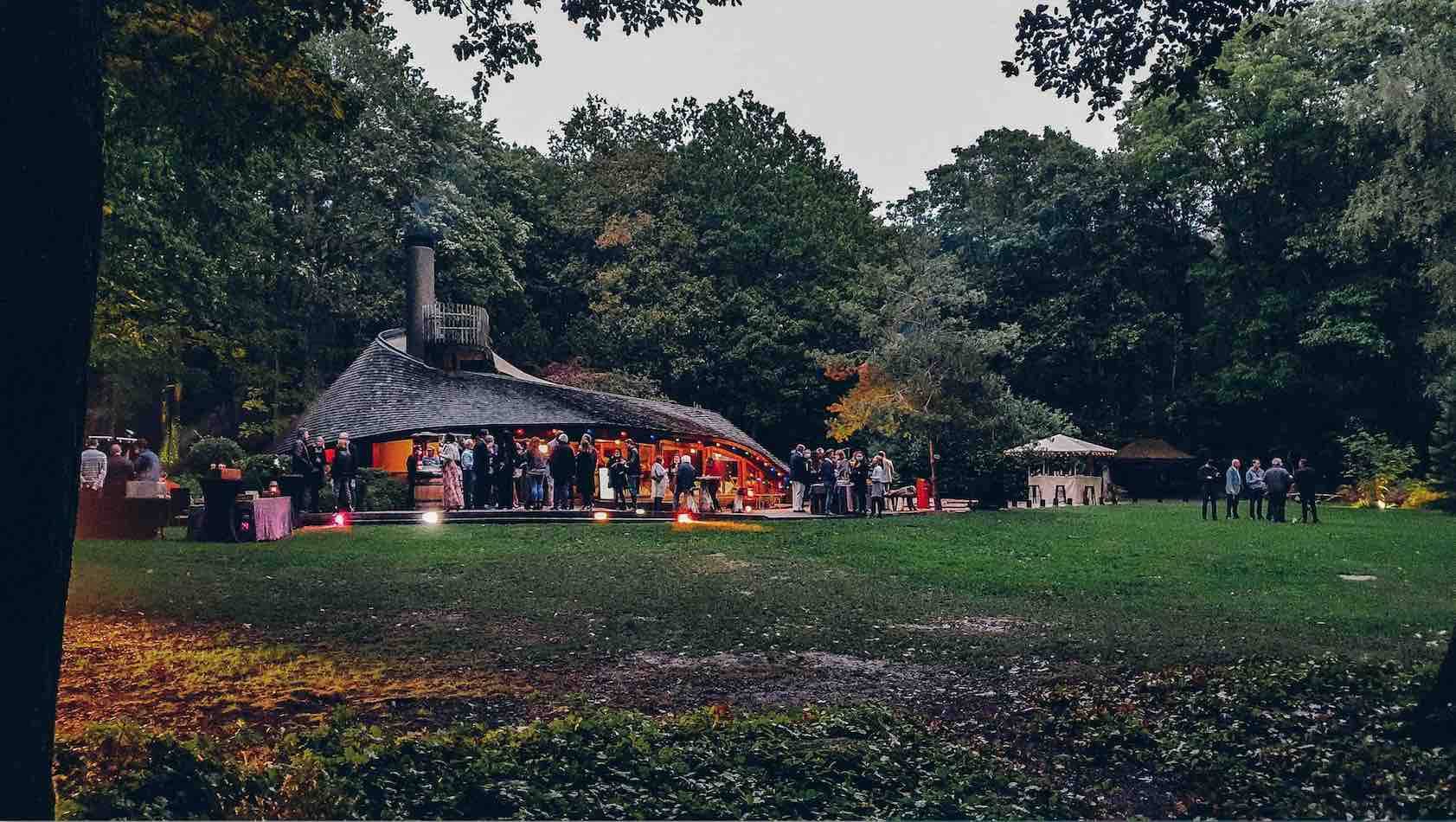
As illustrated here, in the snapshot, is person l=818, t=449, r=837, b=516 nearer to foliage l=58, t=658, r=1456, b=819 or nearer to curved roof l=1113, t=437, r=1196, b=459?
foliage l=58, t=658, r=1456, b=819

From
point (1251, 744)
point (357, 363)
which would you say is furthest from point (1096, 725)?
point (357, 363)

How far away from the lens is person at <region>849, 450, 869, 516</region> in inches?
1089

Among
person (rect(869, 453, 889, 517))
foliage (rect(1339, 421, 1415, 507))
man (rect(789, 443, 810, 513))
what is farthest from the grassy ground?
foliage (rect(1339, 421, 1415, 507))

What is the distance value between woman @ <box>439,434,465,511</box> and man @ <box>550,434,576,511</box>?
7.77 feet

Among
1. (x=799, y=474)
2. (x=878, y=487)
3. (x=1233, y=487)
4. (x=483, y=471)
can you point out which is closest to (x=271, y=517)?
(x=483, y=471)

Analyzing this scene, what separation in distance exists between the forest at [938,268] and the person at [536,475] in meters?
10.2

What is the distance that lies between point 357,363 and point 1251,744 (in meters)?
32.8

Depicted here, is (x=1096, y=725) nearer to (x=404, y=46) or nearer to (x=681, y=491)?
(x=681, y=491)

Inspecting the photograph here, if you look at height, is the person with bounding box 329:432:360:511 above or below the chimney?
below

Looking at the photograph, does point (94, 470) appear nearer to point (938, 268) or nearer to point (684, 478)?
point (684, 478)

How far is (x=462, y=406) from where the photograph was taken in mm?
31062

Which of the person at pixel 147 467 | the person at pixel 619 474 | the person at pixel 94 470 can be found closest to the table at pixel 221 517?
the person at pixel 94 470

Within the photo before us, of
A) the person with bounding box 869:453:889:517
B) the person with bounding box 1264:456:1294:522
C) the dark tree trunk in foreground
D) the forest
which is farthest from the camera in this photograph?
the forest

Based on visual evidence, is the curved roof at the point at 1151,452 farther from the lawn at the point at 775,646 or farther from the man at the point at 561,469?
the lawn at the point at 775,646
